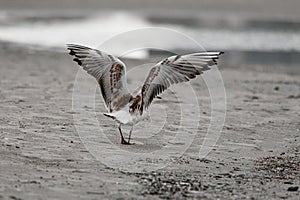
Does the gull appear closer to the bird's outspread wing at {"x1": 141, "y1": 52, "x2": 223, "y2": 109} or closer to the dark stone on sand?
the bird's outspread wing at {"x1": 141, "y1": 52, "x2": 223, "y2": 109}

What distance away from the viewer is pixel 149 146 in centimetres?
871

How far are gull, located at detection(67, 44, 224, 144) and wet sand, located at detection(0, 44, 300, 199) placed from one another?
24.3 inches

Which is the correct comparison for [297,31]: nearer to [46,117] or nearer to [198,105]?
[198,105]

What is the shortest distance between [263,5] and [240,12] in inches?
66.1

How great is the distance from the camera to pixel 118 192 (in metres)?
6.59

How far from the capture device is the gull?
8.05m

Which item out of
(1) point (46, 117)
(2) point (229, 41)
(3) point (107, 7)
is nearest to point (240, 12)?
(3) point (107, 7)

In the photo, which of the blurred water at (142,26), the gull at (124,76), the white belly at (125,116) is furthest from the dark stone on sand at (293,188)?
the blurred water at (142,26)

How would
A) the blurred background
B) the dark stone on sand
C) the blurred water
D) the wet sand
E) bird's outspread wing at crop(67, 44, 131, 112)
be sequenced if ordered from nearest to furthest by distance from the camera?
1. the wet sand
2. the dark stone on sand
3. bird's outspread wing at crop(67, 44, 131, 112)
4. the blurred background
5. the blurred water

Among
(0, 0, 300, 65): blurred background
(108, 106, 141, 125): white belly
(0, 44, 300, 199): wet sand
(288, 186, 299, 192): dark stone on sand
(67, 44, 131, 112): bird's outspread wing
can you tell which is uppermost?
(67, 44, 131, 112): bird's outspread wing

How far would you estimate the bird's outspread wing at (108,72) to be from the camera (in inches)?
324

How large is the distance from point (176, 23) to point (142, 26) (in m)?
3.30

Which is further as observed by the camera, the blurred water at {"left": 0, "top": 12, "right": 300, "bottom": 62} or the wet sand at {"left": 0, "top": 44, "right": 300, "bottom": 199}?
the blurred water at {"left": 0, "top": 12, "right": 300, "bottom": 62}

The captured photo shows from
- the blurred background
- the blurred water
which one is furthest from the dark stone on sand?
the blurred water
